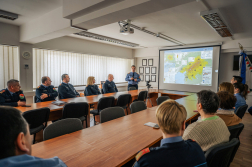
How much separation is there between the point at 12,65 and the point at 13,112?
5.12 meters

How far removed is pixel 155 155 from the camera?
91 cm

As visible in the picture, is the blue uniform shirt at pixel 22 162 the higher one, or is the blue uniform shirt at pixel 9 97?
the blue uniform shirt at pixel 22 162

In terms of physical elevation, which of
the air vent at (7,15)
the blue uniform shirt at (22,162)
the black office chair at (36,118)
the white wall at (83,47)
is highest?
the air vent at (7,15)

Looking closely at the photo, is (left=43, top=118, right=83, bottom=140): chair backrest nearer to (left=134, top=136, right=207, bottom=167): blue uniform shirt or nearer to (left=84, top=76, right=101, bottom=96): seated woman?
(left=134, top=136, right=207, bottom=167): blue uniform shirt

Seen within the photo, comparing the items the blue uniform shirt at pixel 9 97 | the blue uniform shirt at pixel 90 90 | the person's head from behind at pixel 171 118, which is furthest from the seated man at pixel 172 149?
the blue uniform shirt at pixel 90 90

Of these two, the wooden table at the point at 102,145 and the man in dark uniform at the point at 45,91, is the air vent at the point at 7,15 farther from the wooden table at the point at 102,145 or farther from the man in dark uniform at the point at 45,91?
the wooden table at the point at 102,145

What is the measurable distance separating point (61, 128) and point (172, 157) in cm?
141

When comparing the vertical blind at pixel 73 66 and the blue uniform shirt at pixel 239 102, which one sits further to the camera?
the vertical blind at pixel 73 66

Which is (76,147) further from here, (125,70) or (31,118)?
(125,70)

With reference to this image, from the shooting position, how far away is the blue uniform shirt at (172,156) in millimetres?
893

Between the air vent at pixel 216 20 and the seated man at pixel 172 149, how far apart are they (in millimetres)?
3068

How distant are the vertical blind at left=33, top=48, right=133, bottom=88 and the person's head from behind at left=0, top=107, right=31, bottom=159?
5214 mm

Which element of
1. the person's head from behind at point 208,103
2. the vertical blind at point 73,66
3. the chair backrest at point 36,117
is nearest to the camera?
the person's head from behind at point 208,103

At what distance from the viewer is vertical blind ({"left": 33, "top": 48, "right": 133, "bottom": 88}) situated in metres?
5.29
